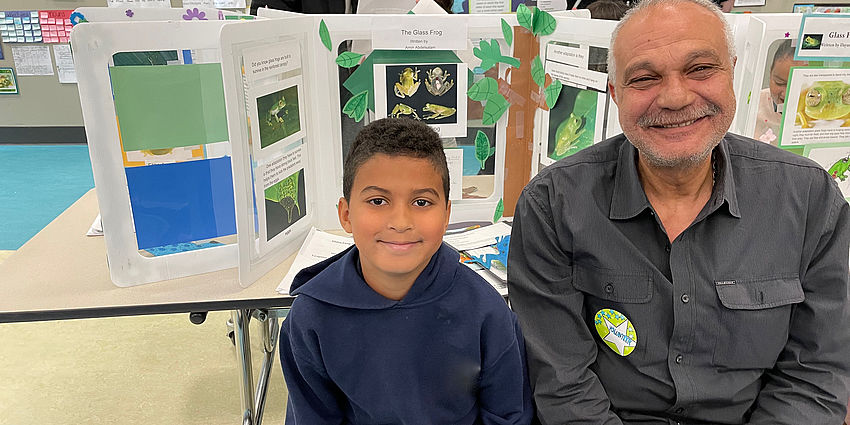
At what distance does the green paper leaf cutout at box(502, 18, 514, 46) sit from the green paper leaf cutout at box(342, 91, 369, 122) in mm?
461

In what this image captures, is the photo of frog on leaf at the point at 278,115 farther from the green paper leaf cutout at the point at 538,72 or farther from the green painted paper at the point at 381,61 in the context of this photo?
the green paper leaf cutout at the point at 538,72

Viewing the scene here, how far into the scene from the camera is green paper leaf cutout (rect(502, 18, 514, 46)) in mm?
1830

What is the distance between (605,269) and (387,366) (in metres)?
0.48

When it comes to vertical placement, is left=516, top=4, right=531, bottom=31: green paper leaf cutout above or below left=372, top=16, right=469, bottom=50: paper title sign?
above

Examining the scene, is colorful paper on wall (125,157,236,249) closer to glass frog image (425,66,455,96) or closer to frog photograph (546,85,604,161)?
glass frog image (425,66,455,96)

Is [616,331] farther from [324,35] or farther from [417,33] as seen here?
[324,35]

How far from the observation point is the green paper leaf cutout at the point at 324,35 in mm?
1761

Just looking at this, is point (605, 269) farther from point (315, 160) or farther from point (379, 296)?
point (315, 160)

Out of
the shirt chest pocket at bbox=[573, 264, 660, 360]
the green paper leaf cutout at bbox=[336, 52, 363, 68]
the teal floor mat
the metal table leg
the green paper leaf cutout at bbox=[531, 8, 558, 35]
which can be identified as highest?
the green paper leaf cutout at bbox=[531, 8, 558, 35]

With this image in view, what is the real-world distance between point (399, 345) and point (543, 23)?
44.9 inches

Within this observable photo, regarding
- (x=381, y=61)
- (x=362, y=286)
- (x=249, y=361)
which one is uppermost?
(x=381, y=61)

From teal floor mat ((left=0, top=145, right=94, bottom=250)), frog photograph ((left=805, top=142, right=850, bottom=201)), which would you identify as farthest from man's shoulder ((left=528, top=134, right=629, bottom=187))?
teal floor mat ((left=0, top=145, right=94, bottom=250))

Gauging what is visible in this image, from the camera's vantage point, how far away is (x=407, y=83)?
1.81m

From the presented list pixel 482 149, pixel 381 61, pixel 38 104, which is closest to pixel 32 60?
pixel 38 104
